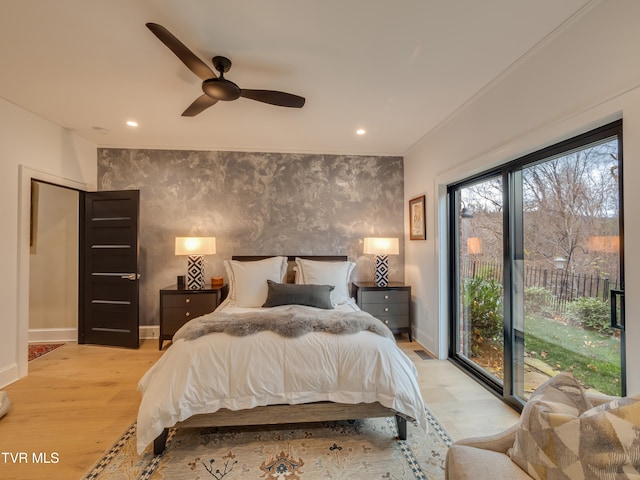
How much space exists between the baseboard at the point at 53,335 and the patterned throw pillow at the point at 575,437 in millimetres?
5080

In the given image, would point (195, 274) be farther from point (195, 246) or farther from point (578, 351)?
point (578, 351)

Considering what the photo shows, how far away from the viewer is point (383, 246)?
12.6 ft

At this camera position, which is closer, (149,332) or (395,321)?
(395,321)

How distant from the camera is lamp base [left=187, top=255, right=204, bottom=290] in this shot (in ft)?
12.2

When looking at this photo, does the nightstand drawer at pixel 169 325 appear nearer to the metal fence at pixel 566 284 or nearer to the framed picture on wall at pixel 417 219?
the framed picture on wall at pixel 417 219

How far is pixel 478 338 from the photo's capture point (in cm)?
289

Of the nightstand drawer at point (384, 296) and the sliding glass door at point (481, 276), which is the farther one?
the nightstand drawer at point (384, 296)

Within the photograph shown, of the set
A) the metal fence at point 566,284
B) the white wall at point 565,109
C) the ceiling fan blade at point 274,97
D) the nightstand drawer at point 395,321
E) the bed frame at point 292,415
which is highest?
the ceiling fan blade at point 274,97

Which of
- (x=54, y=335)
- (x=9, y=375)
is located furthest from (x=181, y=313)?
(x=54, y=335)

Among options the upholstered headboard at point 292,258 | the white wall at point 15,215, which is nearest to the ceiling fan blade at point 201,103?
the white wall at point 15,215

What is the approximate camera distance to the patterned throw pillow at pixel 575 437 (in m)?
0.80

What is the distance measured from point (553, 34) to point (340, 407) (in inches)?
111

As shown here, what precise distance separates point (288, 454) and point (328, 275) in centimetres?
193

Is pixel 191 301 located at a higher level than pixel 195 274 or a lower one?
lower
